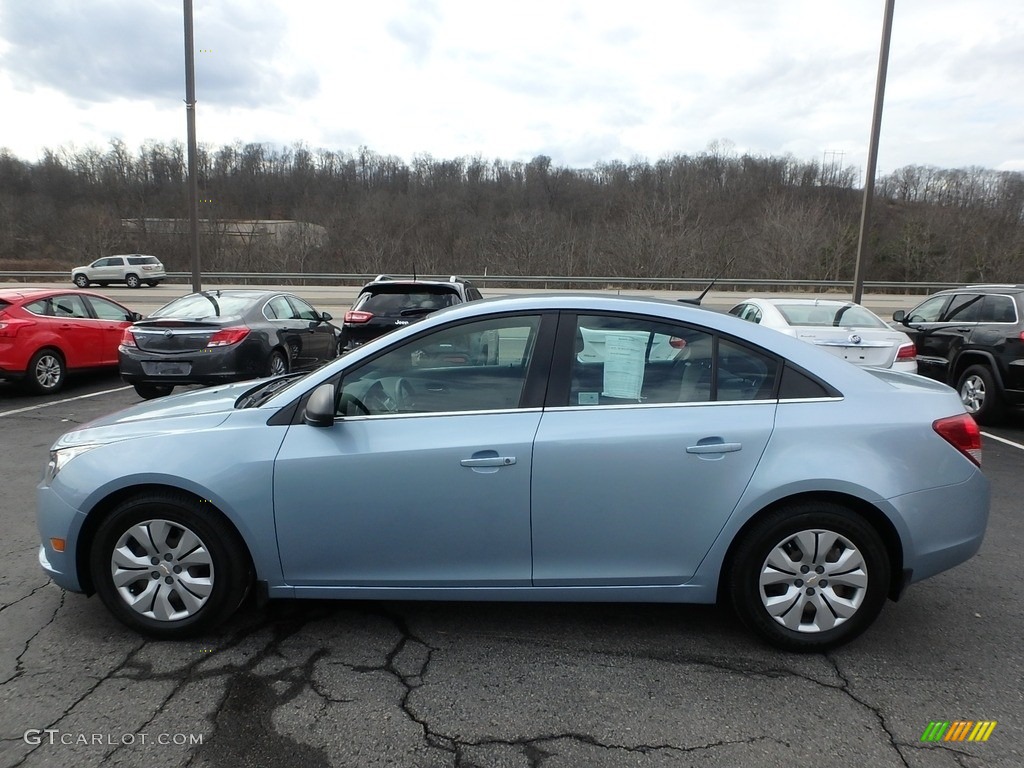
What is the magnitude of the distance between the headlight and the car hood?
1.3 inches

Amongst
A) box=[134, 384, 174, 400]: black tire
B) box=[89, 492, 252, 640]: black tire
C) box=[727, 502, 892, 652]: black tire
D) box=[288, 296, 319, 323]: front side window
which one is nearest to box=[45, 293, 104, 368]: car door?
box=[134, 384, 174, 400]: black tire

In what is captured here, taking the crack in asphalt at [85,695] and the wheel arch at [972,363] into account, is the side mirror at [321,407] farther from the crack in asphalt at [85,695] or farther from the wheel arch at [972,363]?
the wheel arch at [972,363]

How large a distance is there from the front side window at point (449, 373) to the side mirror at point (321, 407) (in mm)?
116

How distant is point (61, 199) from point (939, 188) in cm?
9339

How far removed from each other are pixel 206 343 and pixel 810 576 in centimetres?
759

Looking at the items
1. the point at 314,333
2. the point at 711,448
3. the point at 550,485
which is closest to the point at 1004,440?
the point at 711,448

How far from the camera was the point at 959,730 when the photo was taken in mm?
2615

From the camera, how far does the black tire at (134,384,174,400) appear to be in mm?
8799

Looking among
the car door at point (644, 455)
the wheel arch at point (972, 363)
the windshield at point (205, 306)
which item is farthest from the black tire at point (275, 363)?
the wheel arch at point (972, 363)

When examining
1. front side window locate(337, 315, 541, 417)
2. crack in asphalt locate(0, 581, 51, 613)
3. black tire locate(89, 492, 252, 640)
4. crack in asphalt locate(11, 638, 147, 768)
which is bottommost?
crack in asphalt locate(0, 581, 51, 613)

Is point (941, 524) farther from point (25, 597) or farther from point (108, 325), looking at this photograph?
point (108, 325)

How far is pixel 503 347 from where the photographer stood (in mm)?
3232

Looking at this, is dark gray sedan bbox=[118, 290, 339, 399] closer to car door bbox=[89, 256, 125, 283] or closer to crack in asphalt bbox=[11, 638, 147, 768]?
crack in asphalt bbox=[11, 638, 147, 768]

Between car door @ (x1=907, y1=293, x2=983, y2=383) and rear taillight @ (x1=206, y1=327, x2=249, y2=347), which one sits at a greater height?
Result: car door @ (x1=907, y1=293, x2=983, y2=383)
